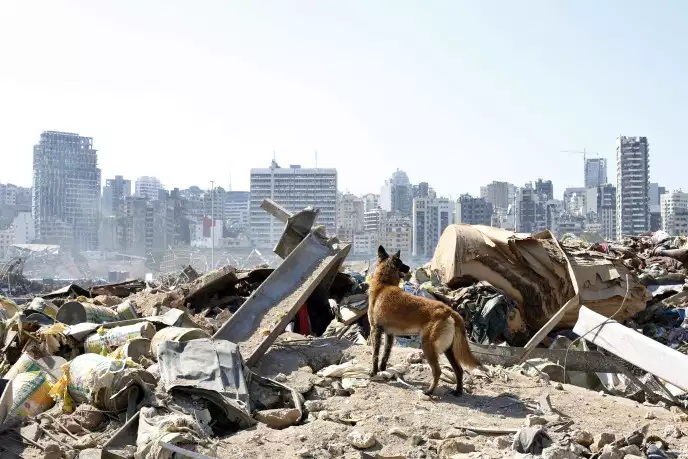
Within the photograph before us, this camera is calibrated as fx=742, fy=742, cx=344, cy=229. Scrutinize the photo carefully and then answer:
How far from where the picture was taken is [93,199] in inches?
5123

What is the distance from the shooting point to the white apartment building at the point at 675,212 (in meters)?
90.4

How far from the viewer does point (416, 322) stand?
6207 mm

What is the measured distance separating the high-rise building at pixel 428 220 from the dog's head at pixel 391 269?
111 meters

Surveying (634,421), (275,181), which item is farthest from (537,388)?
(275,181)

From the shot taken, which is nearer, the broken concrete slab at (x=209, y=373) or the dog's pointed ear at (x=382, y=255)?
the broken concrete slab at (x=209, y=373)

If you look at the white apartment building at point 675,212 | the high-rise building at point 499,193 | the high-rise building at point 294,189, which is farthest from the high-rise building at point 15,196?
the white apartment building at point 675,212

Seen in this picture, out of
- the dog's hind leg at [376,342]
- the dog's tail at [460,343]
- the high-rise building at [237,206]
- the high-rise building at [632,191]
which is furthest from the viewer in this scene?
the high-rise building at [237,206]

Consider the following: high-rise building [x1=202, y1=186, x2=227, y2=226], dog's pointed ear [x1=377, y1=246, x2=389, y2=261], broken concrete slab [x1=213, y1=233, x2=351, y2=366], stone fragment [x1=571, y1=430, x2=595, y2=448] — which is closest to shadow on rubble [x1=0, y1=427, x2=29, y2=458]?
broken concrete slab [x1=213, y1=233, x2=351, y2=366]

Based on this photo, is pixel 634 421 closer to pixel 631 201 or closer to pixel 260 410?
pixel 260 410

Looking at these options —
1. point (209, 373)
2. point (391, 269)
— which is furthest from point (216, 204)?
point (209, 373)

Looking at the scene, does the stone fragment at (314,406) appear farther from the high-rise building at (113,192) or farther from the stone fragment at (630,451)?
the high-rise building at (113,192)

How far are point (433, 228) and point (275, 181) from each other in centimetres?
2830

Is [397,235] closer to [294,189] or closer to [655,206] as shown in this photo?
[294,189]

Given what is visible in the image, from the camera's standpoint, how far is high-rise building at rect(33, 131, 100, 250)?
118375 mm
